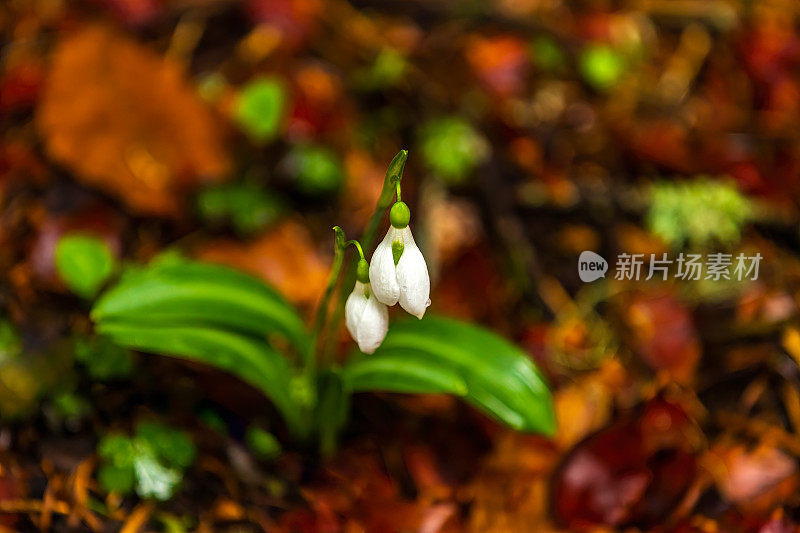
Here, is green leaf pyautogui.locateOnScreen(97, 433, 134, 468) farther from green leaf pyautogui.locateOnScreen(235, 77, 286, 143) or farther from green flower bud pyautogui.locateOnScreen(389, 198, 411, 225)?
green leaf pyautogui.locateOnScreen(235, 77, 286, 143)

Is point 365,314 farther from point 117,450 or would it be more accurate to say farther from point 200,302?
point 117,450

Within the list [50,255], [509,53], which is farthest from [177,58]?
[509,53]

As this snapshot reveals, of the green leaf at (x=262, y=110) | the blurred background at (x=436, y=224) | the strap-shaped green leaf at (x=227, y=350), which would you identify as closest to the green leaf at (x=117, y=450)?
the blurred background at (x=436, y=224)

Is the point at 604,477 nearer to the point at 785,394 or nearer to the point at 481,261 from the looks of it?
the point at 785,394

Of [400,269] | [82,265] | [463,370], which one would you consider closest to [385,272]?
[400,269]

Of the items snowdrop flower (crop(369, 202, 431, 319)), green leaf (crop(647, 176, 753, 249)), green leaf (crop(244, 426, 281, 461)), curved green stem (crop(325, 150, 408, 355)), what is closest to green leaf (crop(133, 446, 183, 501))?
green leaf (crop(244, 426, 281, 461))
